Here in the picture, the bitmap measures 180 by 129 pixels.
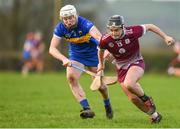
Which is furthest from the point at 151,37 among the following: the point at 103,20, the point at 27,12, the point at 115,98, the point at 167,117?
the point at 167,117

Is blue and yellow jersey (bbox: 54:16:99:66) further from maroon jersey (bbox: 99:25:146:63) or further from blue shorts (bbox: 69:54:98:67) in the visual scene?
maroon jersey (bbox: 99:25:146:63)

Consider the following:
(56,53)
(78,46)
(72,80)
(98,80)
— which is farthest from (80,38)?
(98,80)

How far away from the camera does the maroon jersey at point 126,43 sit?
11.7 metres

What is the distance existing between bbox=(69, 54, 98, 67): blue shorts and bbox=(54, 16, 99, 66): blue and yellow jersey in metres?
0.02

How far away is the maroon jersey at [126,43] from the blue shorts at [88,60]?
3.82ft

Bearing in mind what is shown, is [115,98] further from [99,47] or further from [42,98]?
[99,47]

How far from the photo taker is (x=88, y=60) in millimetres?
12961

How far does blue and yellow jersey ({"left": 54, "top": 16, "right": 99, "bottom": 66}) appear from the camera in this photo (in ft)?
41.1

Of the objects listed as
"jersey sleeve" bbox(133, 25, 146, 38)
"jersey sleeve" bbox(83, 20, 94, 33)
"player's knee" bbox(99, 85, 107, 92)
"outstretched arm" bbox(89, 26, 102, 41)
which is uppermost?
"jersey sleeve" bbox(133, 25, 146, 38)

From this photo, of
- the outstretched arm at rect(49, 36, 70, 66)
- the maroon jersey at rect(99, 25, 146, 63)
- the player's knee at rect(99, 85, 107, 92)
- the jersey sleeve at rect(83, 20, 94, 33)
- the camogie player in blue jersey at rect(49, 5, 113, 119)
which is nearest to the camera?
the maroon jersey at rect(99, 25, 146, 63)

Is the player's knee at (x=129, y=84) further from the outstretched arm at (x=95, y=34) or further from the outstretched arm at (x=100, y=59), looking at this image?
the outstretched arm at (x=95, y=34)

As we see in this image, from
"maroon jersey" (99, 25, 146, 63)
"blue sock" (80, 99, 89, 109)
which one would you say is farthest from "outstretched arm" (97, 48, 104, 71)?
"blue sock" (80, 99, 89, 109)

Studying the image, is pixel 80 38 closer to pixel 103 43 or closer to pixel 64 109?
pixel 103 43

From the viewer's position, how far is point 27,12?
48.2 meters
